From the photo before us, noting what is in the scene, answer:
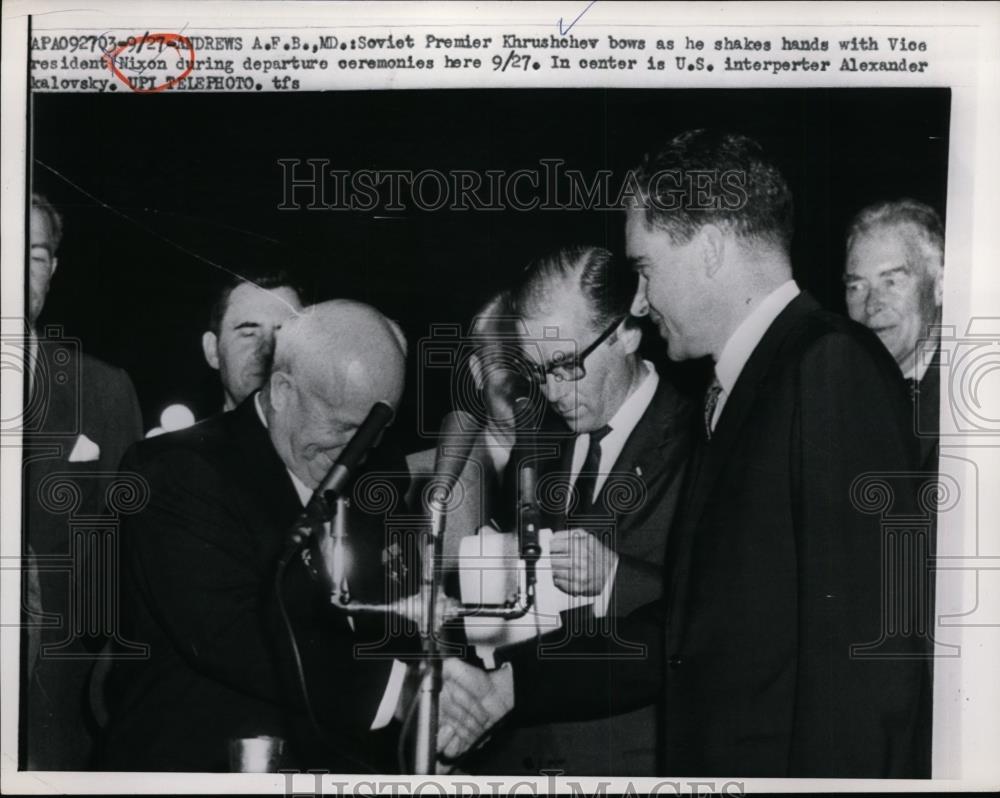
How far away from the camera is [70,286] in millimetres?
1972

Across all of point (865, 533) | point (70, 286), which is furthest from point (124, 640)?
point (865, 533)

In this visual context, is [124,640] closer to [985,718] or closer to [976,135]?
[985,718]

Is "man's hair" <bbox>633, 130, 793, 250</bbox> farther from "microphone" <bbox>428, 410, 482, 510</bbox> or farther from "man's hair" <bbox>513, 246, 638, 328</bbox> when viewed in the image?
"microphone" <bbox>428, 410, 482, 510</bbox>

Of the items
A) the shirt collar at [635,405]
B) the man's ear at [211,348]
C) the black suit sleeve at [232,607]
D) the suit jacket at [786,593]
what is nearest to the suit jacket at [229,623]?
the black suit sleeve at [232,607]

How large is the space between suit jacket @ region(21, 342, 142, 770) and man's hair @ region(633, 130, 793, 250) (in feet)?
3.69

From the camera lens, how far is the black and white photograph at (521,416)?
6.27ft

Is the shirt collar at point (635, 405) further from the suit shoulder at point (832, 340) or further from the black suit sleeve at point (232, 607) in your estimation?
the black suit sleeve at point (232, 607)

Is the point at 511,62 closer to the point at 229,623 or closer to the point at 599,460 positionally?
the point at 599,460

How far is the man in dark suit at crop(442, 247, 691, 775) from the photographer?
6.30ft

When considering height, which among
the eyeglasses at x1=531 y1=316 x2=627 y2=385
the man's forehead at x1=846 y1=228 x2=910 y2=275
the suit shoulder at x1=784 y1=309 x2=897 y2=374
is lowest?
the eyeglasses at x1=531 y1=316 x2=627 y2=385

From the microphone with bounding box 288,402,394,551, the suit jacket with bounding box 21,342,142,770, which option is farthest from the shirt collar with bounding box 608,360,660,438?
the suit jacket with bounding box 21,342,142,770

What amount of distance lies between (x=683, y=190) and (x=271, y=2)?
91cm

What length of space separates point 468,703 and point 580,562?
36 centimetres

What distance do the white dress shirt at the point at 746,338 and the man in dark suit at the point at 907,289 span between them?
124 mm
